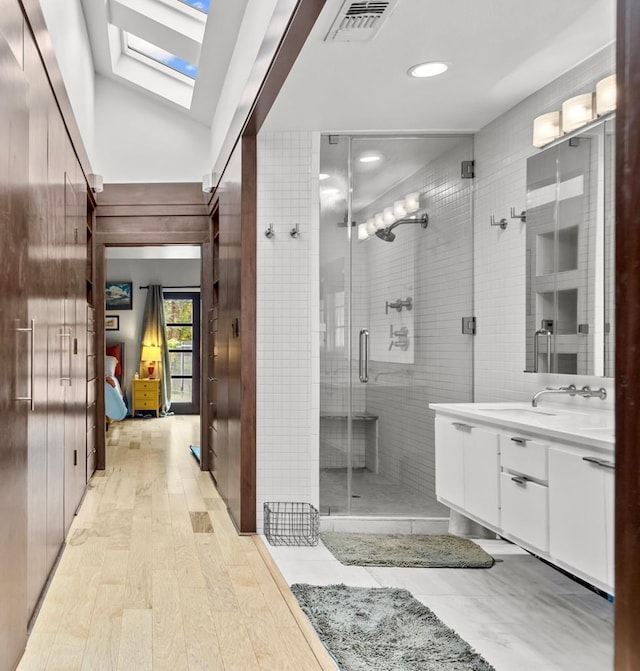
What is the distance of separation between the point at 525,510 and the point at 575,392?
0.67m

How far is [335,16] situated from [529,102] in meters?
1.32

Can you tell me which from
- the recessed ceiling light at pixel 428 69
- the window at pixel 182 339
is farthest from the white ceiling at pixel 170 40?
the window at pixel 182 339

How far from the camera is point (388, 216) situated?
152 inches

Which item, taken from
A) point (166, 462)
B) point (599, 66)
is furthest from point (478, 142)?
point (166, 462)

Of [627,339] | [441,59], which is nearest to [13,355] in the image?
[627,339]

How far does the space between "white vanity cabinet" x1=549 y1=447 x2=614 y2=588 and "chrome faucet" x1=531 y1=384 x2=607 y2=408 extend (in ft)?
2.00

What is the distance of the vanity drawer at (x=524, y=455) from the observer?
2389 mm

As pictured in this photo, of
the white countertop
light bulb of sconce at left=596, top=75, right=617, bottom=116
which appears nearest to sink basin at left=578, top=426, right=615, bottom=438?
the white countertop

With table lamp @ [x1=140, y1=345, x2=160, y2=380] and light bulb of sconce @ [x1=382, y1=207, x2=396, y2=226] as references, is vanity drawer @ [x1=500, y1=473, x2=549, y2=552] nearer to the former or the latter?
light bulb of sconce @ [x1=382, y1=207, x2=396, y2=226]

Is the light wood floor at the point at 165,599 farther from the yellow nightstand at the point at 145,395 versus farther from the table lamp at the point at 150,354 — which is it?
the table lamp at the point at 150,354

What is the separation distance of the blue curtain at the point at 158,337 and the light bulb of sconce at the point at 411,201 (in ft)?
22.0

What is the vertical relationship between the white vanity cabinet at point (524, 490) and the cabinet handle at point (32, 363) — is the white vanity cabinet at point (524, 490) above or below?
below

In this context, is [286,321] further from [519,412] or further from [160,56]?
[160,56]

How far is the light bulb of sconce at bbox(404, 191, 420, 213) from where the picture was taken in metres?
3.88
